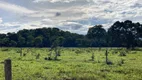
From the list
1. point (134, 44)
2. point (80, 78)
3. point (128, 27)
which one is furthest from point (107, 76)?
point (128, 27)

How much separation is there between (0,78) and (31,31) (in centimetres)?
13837

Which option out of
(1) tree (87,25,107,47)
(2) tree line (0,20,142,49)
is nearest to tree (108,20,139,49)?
(2) tree line (0,20,142,49)

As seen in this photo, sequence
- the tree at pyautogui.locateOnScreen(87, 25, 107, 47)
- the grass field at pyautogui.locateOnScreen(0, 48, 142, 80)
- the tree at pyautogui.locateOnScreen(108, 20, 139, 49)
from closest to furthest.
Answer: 1. the grass field at pyautogui.locateOnScreen(0, 48, 142, 80)
2. the tree at pyautogui.locateOnScreen(108, 20, 139, 49)
3. the tree at pyautogui.locateOnScreen(87, 25, 107, 47)

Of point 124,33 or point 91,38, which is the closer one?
point 124,33

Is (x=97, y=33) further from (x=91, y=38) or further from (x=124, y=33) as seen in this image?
(x=124, y=33)

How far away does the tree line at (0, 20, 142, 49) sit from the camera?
4178 inches

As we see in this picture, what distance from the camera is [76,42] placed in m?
144

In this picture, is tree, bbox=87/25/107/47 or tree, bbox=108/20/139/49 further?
tree, bbox=87/25/107/47

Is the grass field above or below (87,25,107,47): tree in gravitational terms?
below

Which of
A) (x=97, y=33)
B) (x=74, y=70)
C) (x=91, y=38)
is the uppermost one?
(x=97, y=33)

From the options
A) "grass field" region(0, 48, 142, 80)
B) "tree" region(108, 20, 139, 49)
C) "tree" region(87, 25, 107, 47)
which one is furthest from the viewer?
"tree" region(87, 25, 107, 47)

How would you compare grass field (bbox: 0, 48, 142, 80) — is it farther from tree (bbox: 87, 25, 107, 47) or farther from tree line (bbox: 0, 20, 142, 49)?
tree (bbox: 87, 25, 107, 47)

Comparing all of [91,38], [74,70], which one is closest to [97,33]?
[91,38]

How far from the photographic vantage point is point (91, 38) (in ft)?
423
